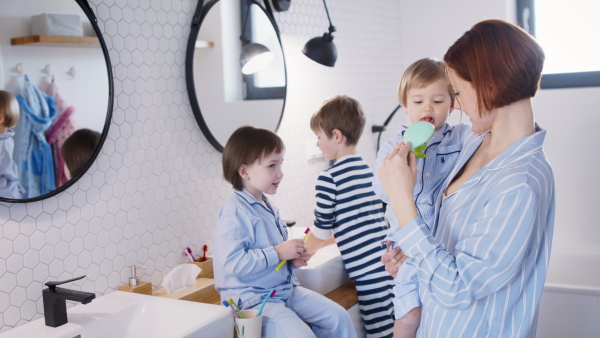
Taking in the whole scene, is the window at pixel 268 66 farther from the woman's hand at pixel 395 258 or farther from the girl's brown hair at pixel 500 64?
the girl's brown hair at pixel 500 64

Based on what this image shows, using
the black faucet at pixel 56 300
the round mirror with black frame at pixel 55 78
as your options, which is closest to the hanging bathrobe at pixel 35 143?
the round mirror with black frame at pixel 55 78

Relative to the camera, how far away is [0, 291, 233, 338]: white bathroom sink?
151cm

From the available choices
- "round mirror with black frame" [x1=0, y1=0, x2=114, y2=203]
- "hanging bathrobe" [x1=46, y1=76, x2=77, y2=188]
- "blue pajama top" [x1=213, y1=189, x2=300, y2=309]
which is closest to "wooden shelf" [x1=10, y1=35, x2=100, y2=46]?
"round mirror with black frame" [x1=0, y1=0, x2=114, y2=203]

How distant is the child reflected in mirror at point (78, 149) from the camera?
1.69 metres

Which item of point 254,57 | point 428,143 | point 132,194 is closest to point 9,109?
point 132,194

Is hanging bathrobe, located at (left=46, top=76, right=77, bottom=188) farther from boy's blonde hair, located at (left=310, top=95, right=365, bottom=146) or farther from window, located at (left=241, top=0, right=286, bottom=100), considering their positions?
boy's blonde hair, located at (left=310, top=95, right=365, bottom=146)

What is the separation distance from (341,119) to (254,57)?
46 cm

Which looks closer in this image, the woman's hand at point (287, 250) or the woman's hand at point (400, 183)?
the woman's hand at point (400, 183)

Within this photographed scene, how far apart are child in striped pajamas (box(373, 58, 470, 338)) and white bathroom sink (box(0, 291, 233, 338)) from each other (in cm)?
49

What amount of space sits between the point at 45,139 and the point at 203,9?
823mm

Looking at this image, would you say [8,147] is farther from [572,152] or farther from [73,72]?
[572,152]

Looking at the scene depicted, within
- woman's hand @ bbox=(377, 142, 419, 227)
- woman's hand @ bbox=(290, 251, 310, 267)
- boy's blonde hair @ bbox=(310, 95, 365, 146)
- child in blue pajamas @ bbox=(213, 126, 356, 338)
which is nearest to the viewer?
woman's hand @ bbox=(377, 142, 419, 227)

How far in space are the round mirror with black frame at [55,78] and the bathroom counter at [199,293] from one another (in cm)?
51

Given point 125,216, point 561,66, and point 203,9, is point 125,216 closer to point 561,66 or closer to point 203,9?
point 203,9
